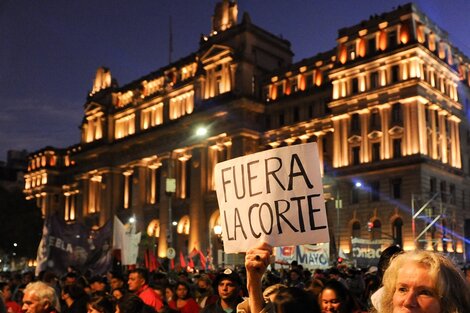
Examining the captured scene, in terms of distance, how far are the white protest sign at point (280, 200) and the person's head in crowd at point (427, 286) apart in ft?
6.78

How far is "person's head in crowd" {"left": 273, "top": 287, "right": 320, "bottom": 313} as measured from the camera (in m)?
3.41

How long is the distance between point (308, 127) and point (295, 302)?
52.2m

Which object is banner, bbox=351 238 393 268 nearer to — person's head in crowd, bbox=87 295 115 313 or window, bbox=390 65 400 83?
window, bbox=390 65 400 83

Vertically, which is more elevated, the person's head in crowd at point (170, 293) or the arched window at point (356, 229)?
the arched window at point (356, 229)

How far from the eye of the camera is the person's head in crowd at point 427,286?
2.65 metres

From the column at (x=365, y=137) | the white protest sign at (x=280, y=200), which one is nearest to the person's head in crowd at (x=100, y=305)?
the white protest sign at (x=280, y=200)

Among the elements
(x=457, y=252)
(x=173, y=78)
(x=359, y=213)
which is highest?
(x=173, y=78)

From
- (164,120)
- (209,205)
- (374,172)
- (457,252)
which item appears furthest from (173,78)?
(457,252)

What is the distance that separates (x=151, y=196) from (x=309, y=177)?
65.7m

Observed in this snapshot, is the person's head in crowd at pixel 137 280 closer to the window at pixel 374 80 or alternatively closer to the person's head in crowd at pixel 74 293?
the person's head in crowd at pixel 74 293

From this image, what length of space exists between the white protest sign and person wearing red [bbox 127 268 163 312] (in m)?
3.91

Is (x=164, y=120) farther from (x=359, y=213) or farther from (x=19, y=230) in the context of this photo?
(x=359, y=213)

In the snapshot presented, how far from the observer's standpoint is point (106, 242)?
1978cm

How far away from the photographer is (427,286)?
2707 mm
